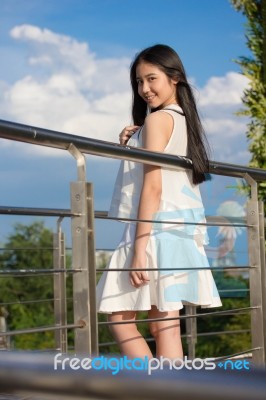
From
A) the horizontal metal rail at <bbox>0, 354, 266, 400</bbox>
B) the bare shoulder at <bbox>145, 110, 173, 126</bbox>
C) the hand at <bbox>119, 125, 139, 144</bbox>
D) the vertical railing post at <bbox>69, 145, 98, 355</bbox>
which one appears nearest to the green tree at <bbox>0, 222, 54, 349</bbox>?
the hand at <bbox>119, 125, 139, 144</bbox>

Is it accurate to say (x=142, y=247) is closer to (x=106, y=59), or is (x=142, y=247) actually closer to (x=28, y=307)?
(x=28, y=307)

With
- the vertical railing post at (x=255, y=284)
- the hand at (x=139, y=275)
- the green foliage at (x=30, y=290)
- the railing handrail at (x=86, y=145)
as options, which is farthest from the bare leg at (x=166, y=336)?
the green foliage at (x=30, y=290)

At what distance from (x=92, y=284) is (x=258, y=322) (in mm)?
1360

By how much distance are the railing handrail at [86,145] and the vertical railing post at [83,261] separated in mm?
40

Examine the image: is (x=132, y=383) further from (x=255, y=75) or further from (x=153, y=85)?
(x=255, y=75)

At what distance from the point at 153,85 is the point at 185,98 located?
12 centimetres

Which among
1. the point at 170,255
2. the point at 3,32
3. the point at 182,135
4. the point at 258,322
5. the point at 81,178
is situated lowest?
the point at 258,322

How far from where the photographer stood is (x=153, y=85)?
126 inches

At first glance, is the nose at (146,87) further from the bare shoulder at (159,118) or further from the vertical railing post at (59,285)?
the vertical railing post at (59,285)

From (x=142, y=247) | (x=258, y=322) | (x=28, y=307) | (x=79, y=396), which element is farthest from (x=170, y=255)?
(x=28, y=307)

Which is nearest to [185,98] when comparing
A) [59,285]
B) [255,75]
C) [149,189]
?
[149,189]

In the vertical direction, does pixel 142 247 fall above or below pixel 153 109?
below

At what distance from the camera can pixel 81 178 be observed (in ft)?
8.98

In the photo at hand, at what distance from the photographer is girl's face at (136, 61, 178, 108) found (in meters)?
3.19
